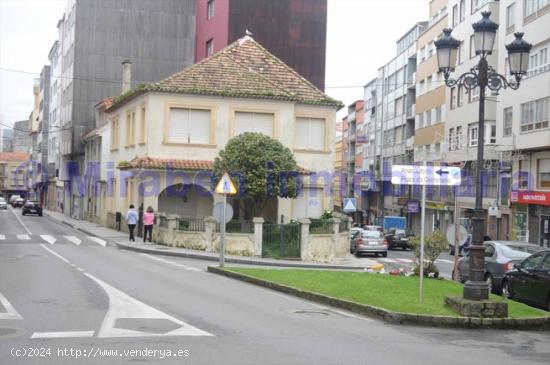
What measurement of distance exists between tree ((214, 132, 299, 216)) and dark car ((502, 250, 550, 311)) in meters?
14.4

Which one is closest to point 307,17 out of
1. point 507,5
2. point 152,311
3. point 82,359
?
point 507,5

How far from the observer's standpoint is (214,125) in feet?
111

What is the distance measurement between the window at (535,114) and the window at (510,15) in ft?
17.7

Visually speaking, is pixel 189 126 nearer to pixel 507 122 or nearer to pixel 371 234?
pixel 371 234

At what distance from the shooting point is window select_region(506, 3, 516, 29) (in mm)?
41031

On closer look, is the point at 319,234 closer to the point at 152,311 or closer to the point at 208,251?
the point at 208,251

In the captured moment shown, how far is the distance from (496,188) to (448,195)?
30.1 ft

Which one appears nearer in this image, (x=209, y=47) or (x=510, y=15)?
(x=510, y=15)

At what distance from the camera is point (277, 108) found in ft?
113

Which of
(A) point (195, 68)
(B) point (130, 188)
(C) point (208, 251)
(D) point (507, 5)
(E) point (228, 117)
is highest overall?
(D) point (507, 5)

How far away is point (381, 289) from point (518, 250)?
5.57 m

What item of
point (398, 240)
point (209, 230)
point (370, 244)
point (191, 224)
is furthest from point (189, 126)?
point (398, 240)

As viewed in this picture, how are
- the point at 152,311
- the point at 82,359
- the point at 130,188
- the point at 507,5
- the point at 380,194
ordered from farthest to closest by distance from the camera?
1. the point at 380,194
2. the point at 507,5
3. the point at 130,188
4. the point at 152,311
5. the point at 82,359

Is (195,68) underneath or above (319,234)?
above
